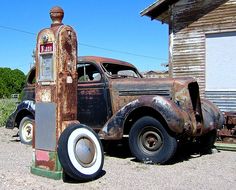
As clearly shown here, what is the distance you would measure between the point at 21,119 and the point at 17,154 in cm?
215

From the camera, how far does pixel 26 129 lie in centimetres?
1041

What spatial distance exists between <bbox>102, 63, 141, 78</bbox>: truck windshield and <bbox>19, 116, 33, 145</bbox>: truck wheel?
7.94 feet

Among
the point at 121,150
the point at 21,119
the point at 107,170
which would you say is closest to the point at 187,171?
the point at 107,170

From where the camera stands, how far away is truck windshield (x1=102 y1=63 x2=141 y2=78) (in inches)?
357

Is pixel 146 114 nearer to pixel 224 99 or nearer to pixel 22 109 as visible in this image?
pixel 22 109

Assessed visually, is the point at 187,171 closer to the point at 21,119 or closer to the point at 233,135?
the point at 233,135

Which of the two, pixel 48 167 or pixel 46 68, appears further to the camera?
pixel 46 68

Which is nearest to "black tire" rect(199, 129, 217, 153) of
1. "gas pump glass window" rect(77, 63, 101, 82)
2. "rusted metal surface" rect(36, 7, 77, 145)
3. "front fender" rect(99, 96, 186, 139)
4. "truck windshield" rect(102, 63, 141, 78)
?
"front fender" rect(99, 96, 186, 139)

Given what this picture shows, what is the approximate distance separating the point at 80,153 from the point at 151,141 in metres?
2.11

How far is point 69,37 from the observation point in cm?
622

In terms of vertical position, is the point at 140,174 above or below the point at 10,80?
below

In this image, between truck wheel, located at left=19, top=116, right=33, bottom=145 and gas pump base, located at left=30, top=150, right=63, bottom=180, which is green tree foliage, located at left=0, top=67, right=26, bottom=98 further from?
gas pump base, located at left=30, top=150, right=63, bottom=180

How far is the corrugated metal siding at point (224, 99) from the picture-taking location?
486 inches

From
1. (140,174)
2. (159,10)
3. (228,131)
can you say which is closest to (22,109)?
(140,174)
